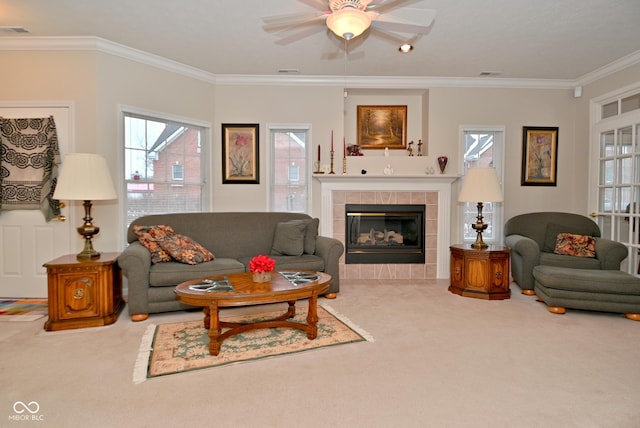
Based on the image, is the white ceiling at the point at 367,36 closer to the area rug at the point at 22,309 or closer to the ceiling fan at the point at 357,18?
the ceiling fan at the point at 357,18

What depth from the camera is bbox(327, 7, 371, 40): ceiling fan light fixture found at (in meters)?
2.46

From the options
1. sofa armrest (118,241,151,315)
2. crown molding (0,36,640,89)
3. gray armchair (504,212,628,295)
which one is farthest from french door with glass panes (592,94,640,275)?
sofa armrest (118,241,151,315)

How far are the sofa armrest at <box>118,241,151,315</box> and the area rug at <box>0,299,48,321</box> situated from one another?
0.96 m

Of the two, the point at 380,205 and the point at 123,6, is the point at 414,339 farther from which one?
the point at 123,6

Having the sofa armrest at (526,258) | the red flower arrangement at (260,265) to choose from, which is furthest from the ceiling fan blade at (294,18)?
the sofa armrest at (526,258)

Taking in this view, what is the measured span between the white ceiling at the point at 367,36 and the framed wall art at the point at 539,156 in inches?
29.0

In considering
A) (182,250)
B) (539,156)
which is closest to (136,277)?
(182,250)

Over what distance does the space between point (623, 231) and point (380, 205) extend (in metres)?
2.91

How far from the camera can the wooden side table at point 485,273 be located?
13.4ft

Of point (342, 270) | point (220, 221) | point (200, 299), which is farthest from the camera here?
point (342, 270)

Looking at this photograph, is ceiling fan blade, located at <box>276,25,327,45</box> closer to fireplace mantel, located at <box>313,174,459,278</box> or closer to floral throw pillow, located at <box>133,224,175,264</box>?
fireplace mantel, located at <box>313,174,459,278</box>

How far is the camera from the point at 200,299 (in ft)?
8.27

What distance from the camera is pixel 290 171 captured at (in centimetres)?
521

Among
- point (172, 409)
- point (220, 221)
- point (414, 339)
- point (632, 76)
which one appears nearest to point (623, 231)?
point (632, 76)
